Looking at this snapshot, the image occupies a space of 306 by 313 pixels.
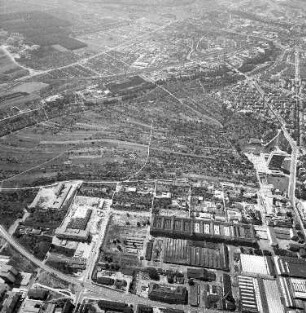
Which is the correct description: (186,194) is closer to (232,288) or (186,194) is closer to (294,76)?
(232,288)

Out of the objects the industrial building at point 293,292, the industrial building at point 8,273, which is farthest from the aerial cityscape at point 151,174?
the industrial building at point 8,273

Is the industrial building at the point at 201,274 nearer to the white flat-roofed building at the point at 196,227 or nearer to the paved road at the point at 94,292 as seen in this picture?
the paved road at the point at 94,292

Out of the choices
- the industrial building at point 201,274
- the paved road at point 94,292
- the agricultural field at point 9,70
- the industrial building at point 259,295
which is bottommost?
the paved road at point 94,292

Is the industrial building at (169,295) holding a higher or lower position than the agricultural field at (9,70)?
lower

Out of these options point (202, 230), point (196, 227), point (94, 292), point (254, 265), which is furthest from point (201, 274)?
point (94, 292)

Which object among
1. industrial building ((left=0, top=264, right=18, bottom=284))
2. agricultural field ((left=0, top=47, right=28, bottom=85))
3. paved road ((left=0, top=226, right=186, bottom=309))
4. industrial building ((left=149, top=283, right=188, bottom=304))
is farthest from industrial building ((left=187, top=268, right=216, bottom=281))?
agricultural field ((left=0, top=47, right=28, bottom=85))

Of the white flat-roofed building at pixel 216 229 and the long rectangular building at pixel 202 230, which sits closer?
the long rectangular building at pixel 202 230

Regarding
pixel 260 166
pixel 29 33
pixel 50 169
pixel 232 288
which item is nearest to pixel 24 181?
pixel 50 169
